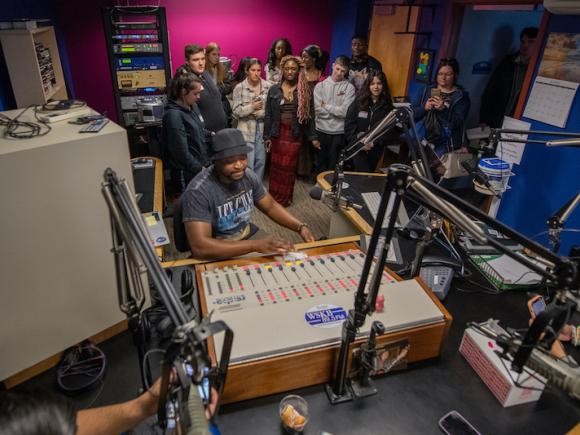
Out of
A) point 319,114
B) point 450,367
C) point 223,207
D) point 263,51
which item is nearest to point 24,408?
point 450,367

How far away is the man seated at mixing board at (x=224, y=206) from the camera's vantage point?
191cm

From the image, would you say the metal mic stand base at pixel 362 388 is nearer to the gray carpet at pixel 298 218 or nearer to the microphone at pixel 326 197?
the microphone at pixel 326 197

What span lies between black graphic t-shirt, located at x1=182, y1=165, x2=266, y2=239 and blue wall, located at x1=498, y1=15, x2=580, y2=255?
2193mm

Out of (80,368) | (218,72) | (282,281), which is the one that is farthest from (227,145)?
(218,72)

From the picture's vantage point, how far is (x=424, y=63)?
4.76 m

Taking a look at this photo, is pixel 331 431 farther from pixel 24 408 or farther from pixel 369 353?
pixel 24 408

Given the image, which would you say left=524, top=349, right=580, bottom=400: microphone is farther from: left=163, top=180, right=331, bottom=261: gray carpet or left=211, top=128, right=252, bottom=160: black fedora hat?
left=163, top=180, right=331, bottom=261: gray carpet

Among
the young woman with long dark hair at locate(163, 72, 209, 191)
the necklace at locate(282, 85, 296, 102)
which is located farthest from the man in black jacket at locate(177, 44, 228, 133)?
the necklace at locate(282, 85, 296, 102)

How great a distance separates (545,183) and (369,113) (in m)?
1.84

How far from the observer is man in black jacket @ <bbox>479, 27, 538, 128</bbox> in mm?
4117

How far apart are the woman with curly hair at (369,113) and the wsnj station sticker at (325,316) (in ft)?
9.76

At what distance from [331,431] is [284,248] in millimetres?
837

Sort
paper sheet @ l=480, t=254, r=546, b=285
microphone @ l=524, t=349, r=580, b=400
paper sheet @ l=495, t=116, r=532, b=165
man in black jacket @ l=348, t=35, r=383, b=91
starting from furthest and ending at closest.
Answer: man in black jacket @ l=348, t=35, r=383, b=91 → paper sheet @ l=495, t=116, r=532, b=165 → paper sheet @ l=480, t=254, r=546, b=285 → microphone @ l=524, t=349, r=580, b=400

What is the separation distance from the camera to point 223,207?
2.22 metres
